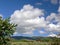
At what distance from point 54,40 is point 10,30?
14.9m

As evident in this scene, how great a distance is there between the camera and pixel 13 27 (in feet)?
110

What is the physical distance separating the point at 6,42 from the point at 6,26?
2263 mm

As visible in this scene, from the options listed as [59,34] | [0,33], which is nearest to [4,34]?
[0,33]

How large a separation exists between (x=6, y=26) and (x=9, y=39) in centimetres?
189

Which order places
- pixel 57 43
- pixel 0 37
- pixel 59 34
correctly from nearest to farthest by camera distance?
pixel 0 37 < pixel 59 34 < pixel 57 43

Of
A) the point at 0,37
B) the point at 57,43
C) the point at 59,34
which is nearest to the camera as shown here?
the point at 0,37

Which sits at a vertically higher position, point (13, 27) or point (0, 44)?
point (13, 27)

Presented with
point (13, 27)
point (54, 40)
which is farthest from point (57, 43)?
point (13, 27)

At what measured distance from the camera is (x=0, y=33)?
32.8 meters

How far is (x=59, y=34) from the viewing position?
41.5 metres

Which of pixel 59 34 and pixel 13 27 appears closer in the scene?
pixel 13 27

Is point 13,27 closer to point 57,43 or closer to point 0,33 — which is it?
point 0,33

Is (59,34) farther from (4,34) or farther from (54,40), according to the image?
(4,34)

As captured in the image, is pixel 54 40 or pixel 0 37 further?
pixel 54 40
